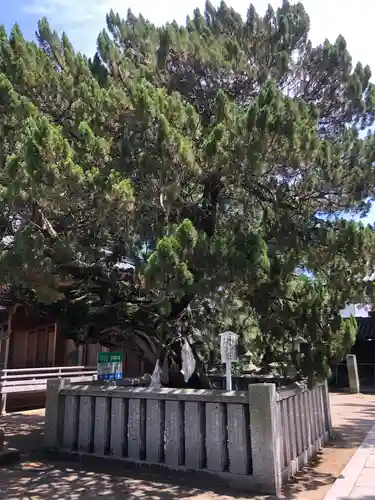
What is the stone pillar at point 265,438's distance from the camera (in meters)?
5.47

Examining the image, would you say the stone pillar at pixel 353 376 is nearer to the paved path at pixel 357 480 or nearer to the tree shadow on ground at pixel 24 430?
the paved path at pixel 357 480

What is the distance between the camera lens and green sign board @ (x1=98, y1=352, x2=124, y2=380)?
902 cm

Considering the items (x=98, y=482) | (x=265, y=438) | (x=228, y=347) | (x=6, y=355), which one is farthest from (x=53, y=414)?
(x=6, y=355)

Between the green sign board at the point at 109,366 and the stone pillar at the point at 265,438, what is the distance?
4.07 metres

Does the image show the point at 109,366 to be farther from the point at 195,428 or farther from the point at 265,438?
the point at 265,438

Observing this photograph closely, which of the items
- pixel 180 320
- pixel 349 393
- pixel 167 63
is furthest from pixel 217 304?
pixel 349 393

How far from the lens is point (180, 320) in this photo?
290 inches

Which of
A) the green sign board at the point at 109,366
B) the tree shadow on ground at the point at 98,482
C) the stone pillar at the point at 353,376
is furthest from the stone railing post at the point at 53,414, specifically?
the stone pillar at the point at 353,376

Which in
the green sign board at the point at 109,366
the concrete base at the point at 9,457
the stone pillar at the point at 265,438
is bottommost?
the concrete base at the point at 9,457

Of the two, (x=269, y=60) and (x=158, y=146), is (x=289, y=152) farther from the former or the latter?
(x=269, y=60)

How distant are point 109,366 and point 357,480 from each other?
4984 mm

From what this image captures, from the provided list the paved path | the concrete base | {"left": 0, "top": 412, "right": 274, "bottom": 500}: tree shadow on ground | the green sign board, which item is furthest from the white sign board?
the green sign board

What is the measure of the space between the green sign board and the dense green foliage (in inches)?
38.9

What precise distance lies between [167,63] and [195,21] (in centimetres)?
106
